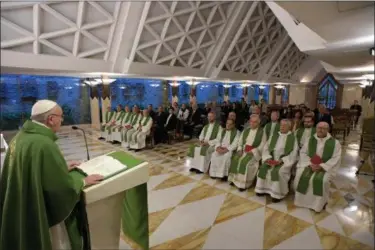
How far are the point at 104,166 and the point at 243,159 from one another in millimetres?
3145

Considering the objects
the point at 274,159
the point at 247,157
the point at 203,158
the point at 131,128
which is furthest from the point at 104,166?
the point at 131,128

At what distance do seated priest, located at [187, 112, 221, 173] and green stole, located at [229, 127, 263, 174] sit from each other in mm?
778

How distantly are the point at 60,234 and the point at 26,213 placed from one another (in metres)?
0.38

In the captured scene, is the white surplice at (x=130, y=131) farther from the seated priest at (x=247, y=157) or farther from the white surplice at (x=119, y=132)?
the seated priest at (x=247, y=157)

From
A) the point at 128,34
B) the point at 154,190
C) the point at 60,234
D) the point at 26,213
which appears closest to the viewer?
the point at 26,213

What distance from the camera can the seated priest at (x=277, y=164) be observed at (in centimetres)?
420

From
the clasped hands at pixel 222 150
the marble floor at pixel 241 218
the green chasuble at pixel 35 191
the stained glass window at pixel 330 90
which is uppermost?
the stained glass window at pixel 330 90

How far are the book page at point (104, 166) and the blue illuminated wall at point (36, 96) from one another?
10.5 meters

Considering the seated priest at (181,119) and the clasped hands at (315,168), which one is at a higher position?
the seated priest at (181,119)

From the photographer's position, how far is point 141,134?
8.09m

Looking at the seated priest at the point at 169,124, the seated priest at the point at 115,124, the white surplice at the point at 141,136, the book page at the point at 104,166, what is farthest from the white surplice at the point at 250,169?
the seated priest at the point at 115,124

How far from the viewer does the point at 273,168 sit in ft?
14.0

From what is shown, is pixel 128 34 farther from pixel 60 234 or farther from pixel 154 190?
pixel 60 234

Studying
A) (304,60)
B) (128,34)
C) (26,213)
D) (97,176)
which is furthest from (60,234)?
(304,60)
